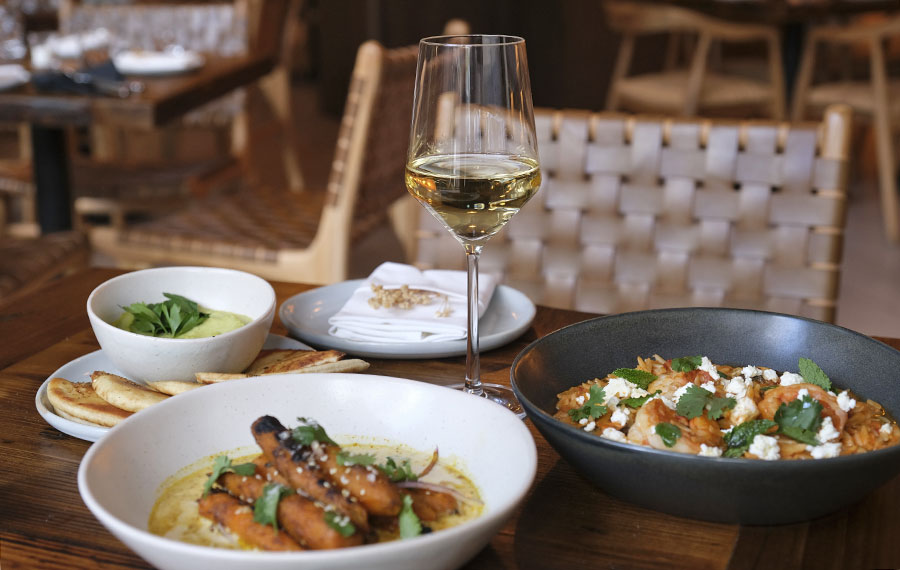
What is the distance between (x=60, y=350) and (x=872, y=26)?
3.51 m

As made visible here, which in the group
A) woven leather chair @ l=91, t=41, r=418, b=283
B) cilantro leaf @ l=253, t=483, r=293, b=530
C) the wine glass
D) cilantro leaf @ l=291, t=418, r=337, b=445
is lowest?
woven leather chair @ l=91, t=41, r=418, b=283

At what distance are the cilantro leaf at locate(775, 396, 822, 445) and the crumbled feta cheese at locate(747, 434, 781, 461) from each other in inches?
1.0

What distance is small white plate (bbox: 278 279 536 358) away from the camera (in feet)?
2.97

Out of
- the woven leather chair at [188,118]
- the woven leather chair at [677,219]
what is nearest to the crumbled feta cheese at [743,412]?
the woven leather chair at [677,219]

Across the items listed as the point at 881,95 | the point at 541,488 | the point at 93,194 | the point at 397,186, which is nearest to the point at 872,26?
the point at 881,95

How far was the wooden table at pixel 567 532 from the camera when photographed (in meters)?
0.58

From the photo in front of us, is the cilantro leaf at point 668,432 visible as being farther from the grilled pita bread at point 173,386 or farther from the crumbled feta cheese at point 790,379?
the grilled pita bread at point 173,386

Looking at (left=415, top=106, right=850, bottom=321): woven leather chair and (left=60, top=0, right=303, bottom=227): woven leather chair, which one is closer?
(left=415, top=106, right=850, bottom=321): woven leather chair

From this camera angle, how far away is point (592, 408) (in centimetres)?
68

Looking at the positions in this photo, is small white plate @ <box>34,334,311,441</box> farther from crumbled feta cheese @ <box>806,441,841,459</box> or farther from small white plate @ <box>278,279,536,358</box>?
crumbled feta cheese @ <box>806,441,841,459</box>

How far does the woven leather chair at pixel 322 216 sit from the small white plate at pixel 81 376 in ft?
3.09

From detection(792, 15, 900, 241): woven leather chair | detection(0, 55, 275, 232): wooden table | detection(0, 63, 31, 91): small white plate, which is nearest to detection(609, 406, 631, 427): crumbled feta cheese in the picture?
detection(0, 55, 275, 232): wooden table

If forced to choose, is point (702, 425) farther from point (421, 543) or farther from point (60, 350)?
point (60, 350)

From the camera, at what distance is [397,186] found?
2.25 metres
